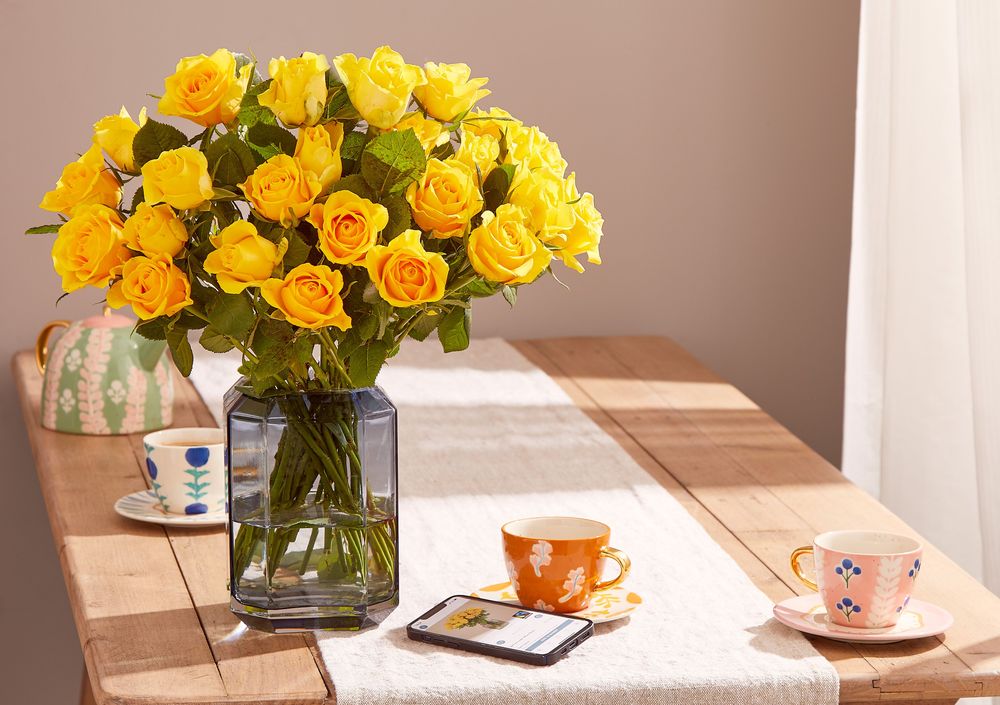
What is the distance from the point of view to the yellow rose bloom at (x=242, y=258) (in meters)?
0.98

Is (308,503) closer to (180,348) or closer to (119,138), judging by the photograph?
(180,348)

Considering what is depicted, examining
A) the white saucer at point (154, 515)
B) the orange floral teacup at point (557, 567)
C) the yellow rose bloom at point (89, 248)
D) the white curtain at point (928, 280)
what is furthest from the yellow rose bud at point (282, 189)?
the white curtain at point (928, 280)

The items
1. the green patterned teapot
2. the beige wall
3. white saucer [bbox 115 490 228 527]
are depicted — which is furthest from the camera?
the beige wall

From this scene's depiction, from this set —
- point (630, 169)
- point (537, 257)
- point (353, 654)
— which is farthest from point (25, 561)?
point (537, 257)

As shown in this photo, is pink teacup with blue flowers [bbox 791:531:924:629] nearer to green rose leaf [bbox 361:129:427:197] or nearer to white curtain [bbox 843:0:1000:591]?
green rose leaf [bbox 361:129:427:197]

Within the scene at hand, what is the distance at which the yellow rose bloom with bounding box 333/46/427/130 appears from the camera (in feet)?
3.26

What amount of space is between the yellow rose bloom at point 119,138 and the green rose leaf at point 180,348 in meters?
0.12

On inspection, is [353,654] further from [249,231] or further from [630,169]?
[630,169]

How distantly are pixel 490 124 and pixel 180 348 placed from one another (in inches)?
11.2

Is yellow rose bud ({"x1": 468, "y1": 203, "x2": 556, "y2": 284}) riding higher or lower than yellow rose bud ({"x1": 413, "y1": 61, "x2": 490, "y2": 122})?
lower

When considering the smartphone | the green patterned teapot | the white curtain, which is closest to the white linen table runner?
the smartphone

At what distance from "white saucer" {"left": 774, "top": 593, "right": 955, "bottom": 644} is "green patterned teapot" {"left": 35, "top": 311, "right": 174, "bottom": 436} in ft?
2.77

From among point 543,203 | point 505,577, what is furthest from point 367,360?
point 505,577

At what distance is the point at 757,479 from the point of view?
60.6 inches
